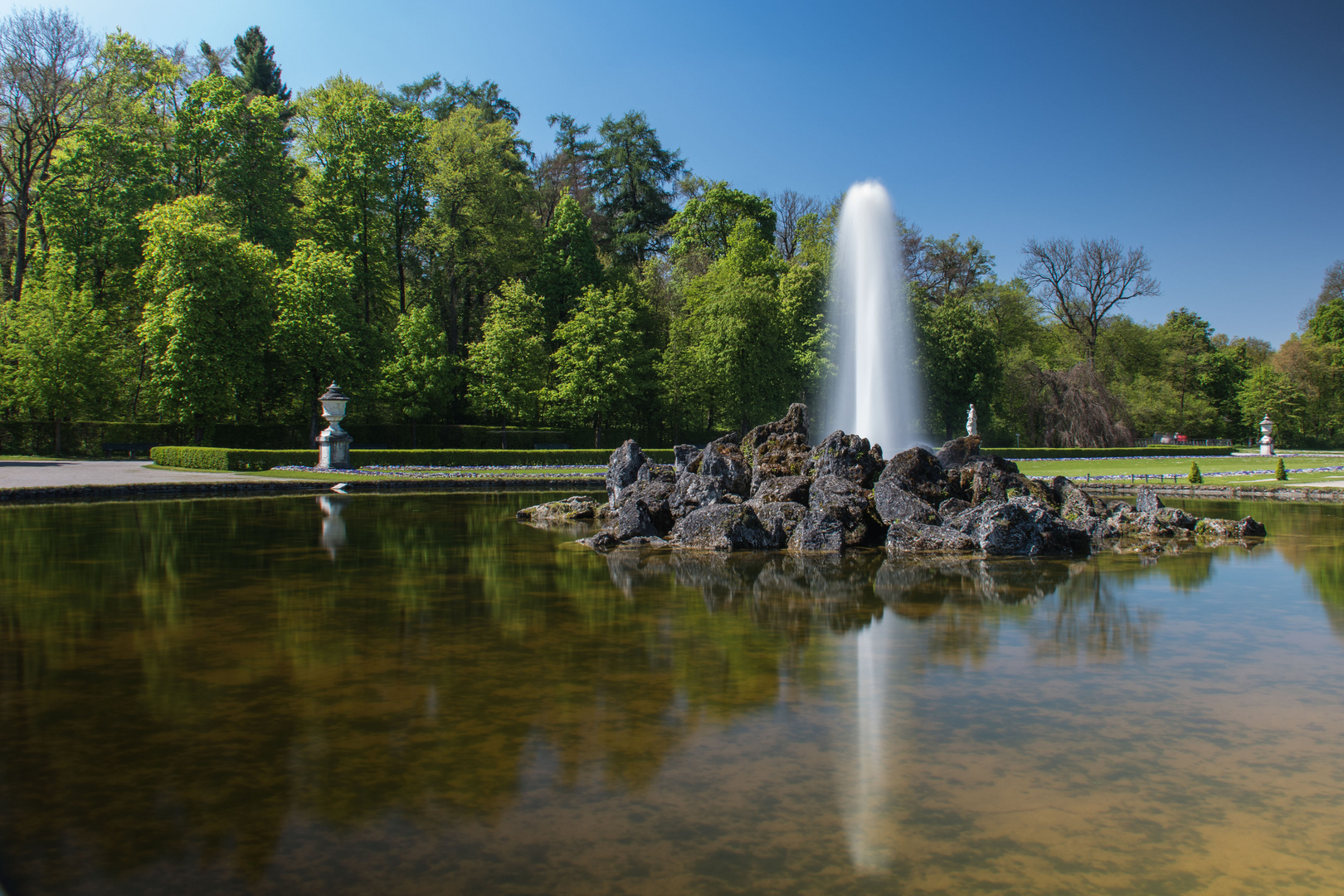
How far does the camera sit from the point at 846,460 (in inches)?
761

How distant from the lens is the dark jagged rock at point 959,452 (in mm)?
21938

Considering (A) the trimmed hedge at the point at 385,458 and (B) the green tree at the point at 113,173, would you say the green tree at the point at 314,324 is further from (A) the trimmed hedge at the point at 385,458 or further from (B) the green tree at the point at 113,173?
(B) the green tree at the point at 113,173

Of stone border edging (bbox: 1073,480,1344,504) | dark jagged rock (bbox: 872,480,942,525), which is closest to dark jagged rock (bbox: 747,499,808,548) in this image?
dark jagged rock (bbox: 872,480,942,525)

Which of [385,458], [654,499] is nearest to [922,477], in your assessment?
[654,499]

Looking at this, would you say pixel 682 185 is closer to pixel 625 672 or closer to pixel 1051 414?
pixel 1051 414

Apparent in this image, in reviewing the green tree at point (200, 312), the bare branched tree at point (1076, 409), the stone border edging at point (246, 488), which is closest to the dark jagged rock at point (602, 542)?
the stone border edging at point (246, 488)

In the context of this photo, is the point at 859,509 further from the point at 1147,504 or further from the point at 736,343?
the point at 736,343

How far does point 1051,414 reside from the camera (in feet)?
198

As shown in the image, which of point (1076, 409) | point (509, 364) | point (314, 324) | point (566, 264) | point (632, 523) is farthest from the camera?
point (1076, 409)

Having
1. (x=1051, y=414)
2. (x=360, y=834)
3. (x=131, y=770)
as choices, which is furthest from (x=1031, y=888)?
(x=1051, y=414)

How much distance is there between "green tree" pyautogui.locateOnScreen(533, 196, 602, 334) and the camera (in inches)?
2108

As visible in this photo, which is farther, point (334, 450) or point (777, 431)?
point (334, 450)

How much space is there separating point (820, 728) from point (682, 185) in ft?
205

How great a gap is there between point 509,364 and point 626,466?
2722 centimetres
